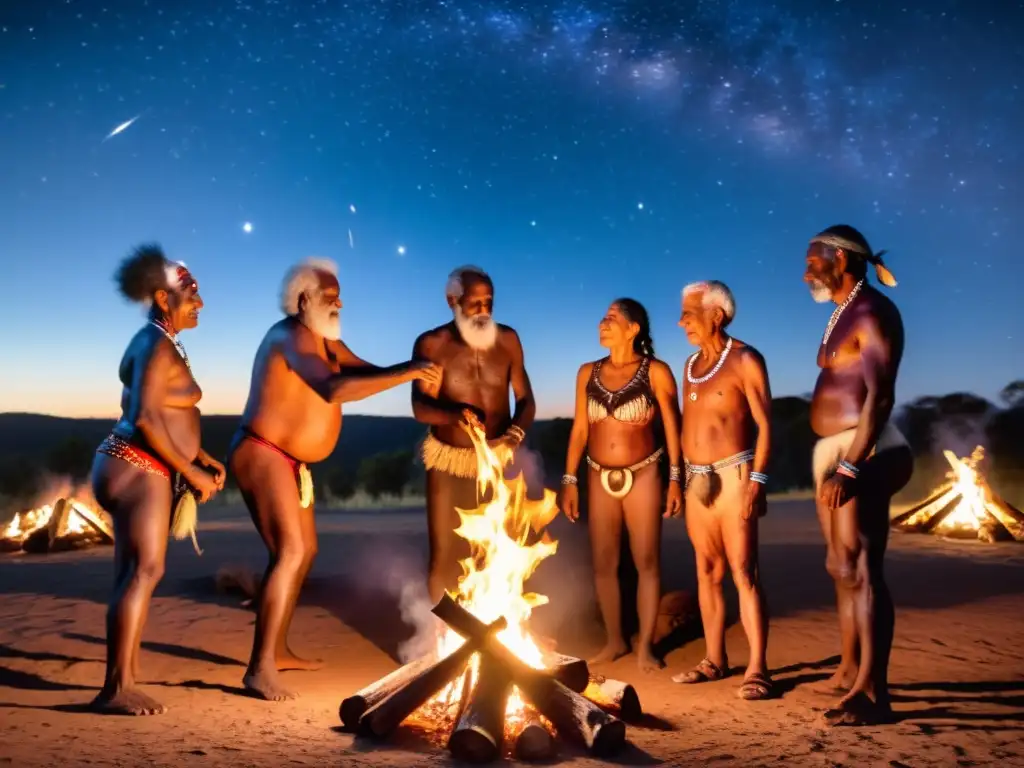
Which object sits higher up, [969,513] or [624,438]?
[624,438]

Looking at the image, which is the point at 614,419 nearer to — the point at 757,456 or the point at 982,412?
the point at 757,456

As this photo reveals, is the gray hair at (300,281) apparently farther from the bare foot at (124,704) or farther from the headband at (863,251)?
the headband at (863,251)

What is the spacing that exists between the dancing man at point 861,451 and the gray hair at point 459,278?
93.1 inches

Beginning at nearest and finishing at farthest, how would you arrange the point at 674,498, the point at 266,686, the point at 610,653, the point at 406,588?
the point at 266,686 → the point at 674,498 → the point at 610,653 → the point at 406,588

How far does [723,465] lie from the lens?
6.24 metres

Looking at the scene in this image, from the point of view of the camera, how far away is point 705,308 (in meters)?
6.50

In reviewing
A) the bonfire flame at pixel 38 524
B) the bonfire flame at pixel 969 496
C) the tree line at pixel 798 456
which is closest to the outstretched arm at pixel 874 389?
the bonfire flame at pixel 969 496

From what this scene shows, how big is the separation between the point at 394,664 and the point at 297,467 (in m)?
1.98

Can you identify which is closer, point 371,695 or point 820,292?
point 371,695

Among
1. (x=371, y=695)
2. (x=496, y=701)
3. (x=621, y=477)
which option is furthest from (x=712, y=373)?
(x=371, y=695)

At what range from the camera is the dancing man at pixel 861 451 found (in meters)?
5.32

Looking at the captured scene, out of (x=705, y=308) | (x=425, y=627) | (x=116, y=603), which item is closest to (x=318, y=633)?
(x=425, y=627)

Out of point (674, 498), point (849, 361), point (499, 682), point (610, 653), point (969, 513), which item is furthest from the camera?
point (969, 513)

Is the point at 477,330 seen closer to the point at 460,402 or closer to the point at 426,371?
the point at 460,402
